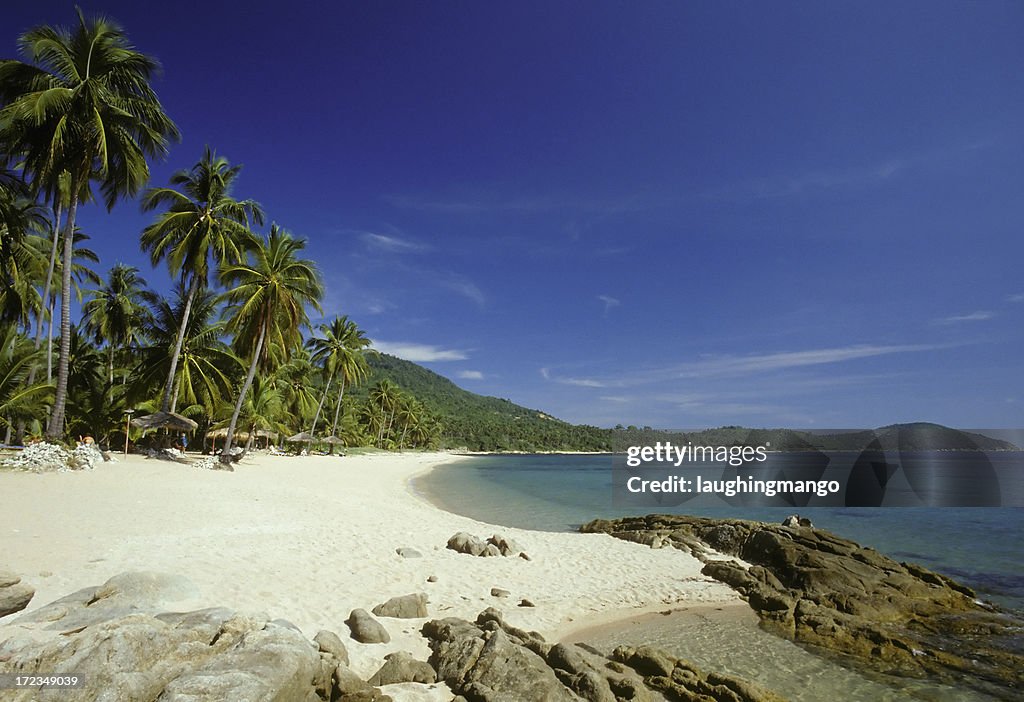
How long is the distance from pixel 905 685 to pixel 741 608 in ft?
9.71

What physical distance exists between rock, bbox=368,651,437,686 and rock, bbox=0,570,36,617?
12.7 feet

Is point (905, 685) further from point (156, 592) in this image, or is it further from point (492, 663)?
point (156, 592)

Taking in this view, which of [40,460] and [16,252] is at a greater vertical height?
[16,252]

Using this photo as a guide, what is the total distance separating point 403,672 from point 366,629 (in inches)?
40.7

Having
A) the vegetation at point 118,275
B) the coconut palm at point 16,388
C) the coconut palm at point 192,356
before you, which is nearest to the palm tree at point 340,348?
the vegetation at point 118,275

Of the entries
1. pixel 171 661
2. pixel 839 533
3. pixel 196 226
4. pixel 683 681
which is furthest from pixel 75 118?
pixel 839 533

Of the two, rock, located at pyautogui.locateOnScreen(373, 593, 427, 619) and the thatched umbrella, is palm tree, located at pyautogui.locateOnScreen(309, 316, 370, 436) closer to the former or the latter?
the thatched umbrella

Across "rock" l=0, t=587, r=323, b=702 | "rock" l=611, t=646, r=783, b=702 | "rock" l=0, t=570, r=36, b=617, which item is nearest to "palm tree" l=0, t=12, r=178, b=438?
"rock" l=0, t=570, r=36, b=617

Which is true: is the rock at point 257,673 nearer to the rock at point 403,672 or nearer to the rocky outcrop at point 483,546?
the rock at point 403,672

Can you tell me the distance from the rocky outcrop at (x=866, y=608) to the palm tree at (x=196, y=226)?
23741mm

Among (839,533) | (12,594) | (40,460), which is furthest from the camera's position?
(839,533)

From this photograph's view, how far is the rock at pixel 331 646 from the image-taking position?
16.3ft

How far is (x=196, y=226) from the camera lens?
23172 mm

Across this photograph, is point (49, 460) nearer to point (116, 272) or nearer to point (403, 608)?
point (403, 608)
